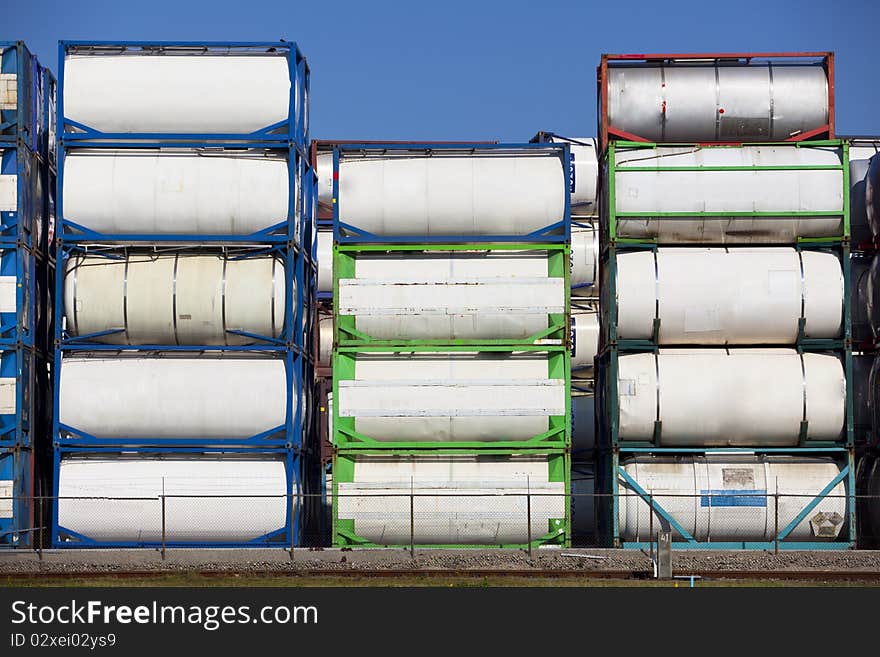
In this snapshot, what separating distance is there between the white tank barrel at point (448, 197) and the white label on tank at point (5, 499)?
9.18m

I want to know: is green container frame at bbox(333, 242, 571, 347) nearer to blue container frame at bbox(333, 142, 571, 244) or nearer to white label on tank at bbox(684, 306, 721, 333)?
blue container frame at bbox(333, 142, 571, 244)

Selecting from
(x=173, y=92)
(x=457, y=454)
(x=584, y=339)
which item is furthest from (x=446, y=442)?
(x=584, y=339)

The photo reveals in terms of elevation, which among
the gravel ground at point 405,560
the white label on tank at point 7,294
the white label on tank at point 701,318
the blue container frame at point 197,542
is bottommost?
the gravel ground at point 405,560

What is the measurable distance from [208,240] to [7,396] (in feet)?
17.9

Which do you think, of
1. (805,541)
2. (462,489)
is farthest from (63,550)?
(805,541)

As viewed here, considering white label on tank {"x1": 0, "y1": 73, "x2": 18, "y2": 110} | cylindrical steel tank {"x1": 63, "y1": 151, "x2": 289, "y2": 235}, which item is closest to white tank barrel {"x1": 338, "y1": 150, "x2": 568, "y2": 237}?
cylindrical steel tank {"x1": 63, "y1": 151, "x2": 289, "y2": 235}

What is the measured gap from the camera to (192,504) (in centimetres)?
3133

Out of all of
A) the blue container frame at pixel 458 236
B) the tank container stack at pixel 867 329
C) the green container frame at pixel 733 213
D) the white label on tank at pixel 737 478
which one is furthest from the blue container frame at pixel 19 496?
the tank container stack at pixel 867 329

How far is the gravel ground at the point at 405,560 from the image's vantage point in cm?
2873

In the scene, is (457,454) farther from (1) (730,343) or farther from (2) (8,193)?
(2) (8,193)

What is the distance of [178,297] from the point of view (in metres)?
31.8

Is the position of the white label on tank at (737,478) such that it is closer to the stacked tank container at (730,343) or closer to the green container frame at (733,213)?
the stacked tank container at (730,343)

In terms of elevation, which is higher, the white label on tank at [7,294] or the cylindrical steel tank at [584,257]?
the cylindrical steel tank at [584,257]

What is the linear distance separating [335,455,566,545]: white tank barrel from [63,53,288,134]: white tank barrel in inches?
328
